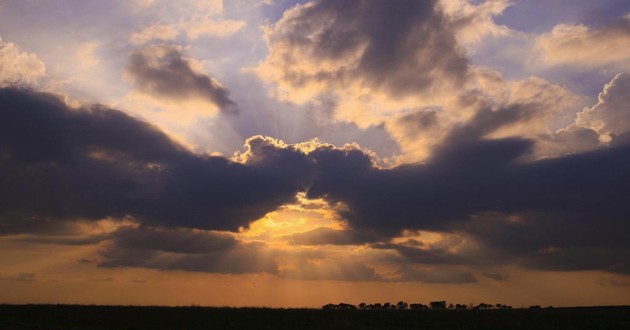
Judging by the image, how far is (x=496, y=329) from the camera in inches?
2687

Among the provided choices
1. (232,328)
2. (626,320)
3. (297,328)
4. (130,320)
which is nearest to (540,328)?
(626,320)

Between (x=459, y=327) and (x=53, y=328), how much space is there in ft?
153

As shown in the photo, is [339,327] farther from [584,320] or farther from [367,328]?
[584,320]

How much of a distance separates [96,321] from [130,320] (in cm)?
431

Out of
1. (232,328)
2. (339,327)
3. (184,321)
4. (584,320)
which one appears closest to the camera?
(232,328)

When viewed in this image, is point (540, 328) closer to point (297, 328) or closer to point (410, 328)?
point (410, 328)

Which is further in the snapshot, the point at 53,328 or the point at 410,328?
the point at 410,328

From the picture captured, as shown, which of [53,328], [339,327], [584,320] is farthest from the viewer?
[584,320]

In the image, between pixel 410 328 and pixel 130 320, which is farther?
pixel 130 320

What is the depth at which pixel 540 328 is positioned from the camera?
70312 millimetres

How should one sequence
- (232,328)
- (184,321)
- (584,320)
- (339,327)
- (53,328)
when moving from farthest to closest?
(584,320) < (184,321) < (339,327) < (232,328) < (53,328)

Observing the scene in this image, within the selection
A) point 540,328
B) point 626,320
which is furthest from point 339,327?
point 626,320

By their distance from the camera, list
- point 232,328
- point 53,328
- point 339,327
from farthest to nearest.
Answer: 1. point 339,327
2. point 232,328
3. point 53,328

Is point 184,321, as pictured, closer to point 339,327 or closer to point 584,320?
point 339,327
